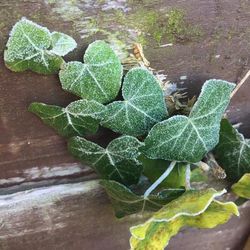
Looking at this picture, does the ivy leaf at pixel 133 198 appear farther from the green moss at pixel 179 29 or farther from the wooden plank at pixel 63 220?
the green moss at pixel 179 29

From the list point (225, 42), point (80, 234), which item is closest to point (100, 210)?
point (80, 234)

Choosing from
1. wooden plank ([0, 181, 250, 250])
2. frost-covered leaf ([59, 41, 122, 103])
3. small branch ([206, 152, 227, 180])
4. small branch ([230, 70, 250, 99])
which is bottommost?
wooden plank ([0, 181, 250, 250])

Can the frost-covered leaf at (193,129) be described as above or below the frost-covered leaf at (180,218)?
above

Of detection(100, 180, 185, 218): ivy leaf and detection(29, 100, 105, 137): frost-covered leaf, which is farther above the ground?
detection(29, 100, 105, 137): frost-covered leaf

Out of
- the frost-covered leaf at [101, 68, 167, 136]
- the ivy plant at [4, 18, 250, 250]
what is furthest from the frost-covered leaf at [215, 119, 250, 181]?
the frost-covered leaf at [101, 68, 167, 136]

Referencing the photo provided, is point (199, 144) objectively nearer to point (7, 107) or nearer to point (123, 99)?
point (123, 99)

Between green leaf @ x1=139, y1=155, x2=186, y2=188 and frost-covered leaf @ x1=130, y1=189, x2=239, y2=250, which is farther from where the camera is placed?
green leaf @ x1=139, y1=155, x2=186, y2=188

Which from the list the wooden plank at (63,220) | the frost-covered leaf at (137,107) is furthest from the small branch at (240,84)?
the wooden plank at (63,220)

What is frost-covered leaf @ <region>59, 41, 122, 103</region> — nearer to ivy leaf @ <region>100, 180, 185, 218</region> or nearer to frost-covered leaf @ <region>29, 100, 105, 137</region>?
frost-covered leaf @ <region>29, 100, 105, 137</region>
